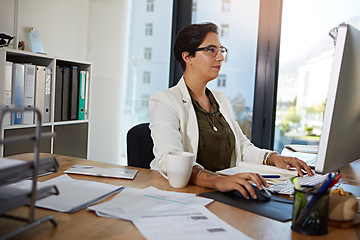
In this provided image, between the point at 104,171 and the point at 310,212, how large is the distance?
28.3 inches

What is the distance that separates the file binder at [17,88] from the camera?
2309 millimetres

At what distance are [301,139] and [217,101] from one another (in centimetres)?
Result: 154

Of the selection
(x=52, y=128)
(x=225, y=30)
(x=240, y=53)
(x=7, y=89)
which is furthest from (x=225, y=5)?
(x=7, y=89)

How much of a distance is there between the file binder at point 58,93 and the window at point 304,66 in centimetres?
190

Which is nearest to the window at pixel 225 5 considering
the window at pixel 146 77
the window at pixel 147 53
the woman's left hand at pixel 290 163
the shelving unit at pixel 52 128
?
the window at pixel 147 53

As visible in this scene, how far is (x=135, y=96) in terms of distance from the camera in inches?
146

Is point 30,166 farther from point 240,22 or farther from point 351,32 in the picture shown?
Result: point 240,22

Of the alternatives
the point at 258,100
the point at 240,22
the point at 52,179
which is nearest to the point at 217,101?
the point at 52,179

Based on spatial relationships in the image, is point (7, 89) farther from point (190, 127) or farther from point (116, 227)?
point (116, 227)

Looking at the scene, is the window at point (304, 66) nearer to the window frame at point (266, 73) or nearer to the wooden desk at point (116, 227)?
the window frame at point (266, 73)

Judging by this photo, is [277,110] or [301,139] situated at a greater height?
[277,110]

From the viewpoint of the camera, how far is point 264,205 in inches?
38.7

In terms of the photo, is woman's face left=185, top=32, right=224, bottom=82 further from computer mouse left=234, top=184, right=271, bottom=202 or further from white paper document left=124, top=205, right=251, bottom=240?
white paper document left=124, top=205, right=251, bottom=240

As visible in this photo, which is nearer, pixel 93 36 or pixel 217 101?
pixel 217 101
